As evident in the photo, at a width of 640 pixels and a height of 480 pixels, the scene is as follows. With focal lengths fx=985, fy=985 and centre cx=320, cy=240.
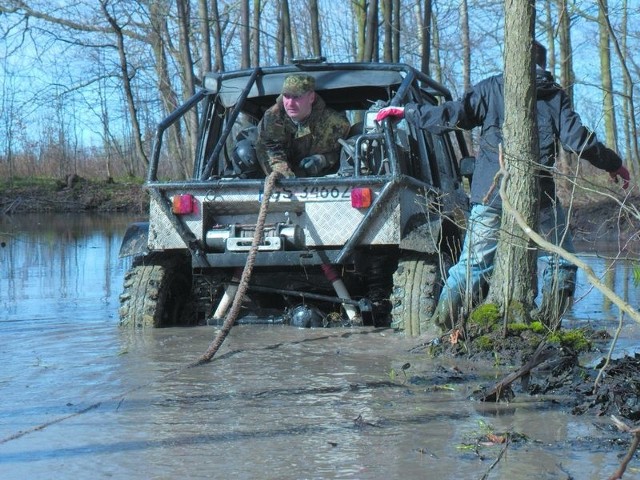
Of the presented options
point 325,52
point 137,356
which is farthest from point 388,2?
point 137,356

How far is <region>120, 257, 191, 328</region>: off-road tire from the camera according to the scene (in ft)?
25.2

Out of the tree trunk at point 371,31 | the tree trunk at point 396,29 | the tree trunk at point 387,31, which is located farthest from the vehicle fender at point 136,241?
the tree trunk at point 396,29

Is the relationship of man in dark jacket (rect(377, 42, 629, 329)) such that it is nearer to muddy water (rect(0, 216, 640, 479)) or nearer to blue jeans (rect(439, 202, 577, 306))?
blue jeans (rect(439, 202, 577, 306))

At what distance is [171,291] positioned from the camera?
8.23m

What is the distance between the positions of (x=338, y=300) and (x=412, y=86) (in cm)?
189

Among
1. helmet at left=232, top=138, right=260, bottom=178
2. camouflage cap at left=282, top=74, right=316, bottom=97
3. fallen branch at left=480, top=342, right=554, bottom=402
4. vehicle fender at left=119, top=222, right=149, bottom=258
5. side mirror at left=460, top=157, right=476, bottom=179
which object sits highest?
camouflage cap at left=282, top=74, right=316, bottom=97

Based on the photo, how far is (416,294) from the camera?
7.04 meters

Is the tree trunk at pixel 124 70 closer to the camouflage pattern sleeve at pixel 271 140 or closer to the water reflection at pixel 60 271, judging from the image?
the water reflection at pixel 60 271

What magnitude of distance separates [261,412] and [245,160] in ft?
12.1

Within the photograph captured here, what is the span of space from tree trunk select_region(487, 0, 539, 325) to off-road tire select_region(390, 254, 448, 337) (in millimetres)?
735

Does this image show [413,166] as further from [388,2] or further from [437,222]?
[388,2]

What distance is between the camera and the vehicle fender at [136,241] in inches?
306

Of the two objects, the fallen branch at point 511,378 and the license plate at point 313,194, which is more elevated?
the license plate at point 313,194

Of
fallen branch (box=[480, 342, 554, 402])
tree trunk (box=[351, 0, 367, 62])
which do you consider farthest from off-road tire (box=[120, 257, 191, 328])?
tree trunk (box=[351, 0, 367, 62])
